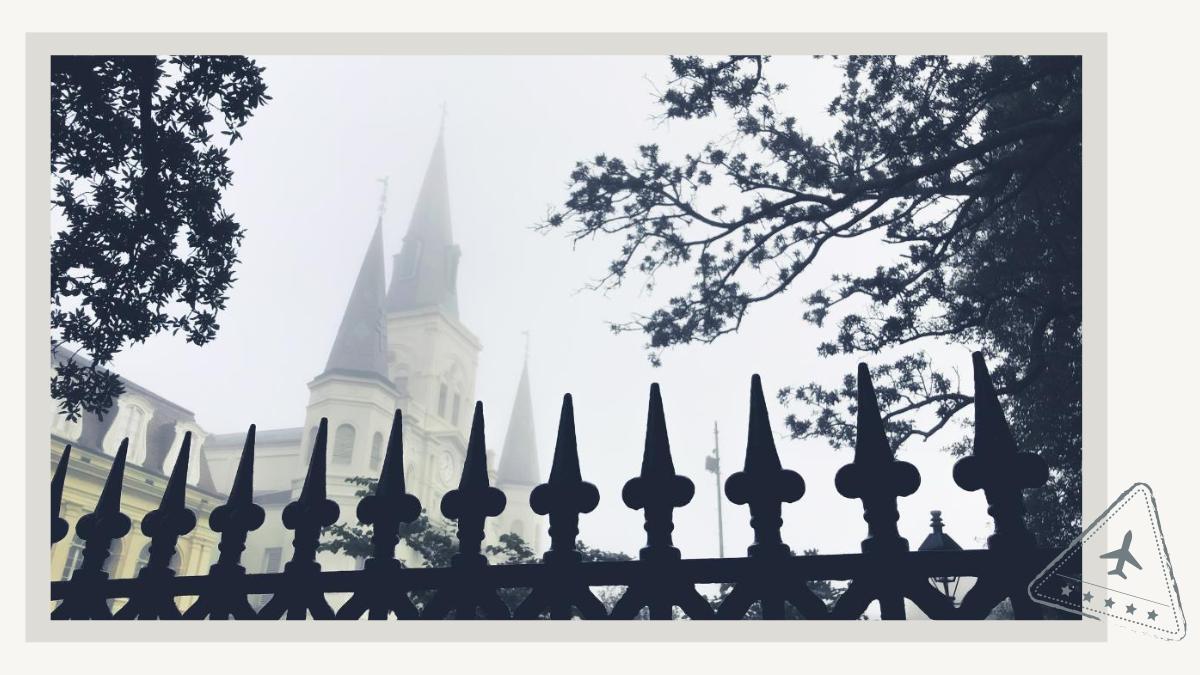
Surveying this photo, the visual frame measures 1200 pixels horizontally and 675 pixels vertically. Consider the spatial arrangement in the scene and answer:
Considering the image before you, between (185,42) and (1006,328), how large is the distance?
8.69 metres

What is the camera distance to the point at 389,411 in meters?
49.1

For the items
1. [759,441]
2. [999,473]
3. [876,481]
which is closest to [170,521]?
[759,441]

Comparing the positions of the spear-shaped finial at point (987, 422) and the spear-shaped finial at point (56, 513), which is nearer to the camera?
the spear-shaped finial at point (987, 422)

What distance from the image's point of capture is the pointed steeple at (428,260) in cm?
5884

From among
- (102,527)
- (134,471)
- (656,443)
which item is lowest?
(102,527)

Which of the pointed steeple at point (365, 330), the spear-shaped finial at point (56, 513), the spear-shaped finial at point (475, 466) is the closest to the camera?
the spear-shaped finial at point (475, 466)

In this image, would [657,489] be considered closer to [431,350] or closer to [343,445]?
[343,445]

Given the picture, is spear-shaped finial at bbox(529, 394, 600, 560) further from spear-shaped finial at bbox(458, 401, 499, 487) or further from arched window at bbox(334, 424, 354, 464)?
arched window at bbox(334, 424, 354, 464)

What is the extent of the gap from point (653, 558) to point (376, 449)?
160ft

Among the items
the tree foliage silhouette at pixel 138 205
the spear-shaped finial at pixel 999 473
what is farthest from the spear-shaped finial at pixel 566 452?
the tree foliage silhouette at pixel 138 205

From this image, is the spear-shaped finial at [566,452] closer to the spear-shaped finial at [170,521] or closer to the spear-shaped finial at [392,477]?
the spear-shaped finial at [392,477]

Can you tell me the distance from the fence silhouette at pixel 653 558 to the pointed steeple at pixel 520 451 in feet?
181

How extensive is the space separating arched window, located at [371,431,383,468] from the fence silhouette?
1845 inches

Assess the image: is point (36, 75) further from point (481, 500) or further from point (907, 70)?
point (907, 70)
